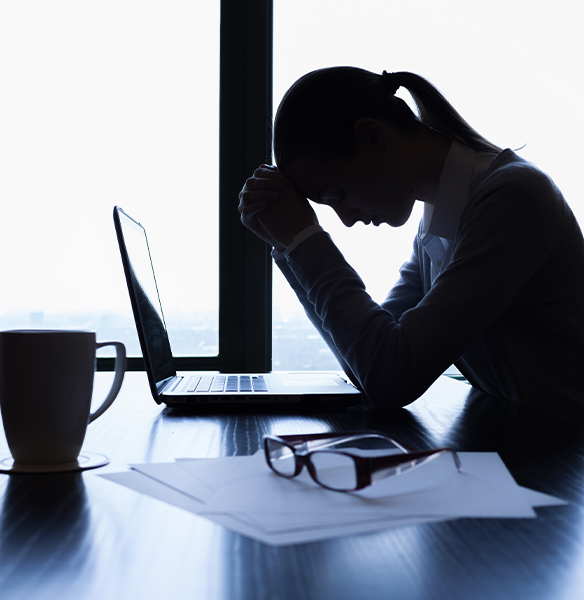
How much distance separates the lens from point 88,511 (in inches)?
14.3

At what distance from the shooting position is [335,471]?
411 mm

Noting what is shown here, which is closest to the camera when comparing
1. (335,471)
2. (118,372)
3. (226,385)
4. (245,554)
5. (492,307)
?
(245,554)

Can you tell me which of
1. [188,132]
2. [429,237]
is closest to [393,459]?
[429,237]

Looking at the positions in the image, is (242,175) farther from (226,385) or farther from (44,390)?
(44,390)

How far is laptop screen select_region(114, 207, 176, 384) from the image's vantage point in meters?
0.81

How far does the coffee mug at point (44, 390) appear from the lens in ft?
1.48

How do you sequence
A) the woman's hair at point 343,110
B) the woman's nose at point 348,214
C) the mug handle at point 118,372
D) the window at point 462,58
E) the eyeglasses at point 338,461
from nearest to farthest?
the eyeglasses at point 338,461 → the mug handle at point 118,372 → the woman's hair at point 343,110 → the woman's nose at point 348,214 → the window at point 462,58

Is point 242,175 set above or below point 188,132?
below

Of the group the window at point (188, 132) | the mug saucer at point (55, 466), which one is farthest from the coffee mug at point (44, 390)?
the window at point (188, 132)

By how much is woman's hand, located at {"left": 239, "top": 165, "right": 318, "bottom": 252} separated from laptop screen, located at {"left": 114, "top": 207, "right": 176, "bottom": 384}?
0.23 metres

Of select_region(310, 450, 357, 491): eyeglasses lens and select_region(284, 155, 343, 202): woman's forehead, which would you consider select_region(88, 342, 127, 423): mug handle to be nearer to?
select_region(310, 450, 357, 491): eyeglasses lens

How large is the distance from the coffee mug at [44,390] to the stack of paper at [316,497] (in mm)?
67

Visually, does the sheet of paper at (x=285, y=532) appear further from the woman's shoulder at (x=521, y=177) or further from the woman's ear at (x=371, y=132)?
the woman's ear at (x=371, y=132)

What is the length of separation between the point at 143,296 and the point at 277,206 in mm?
298
